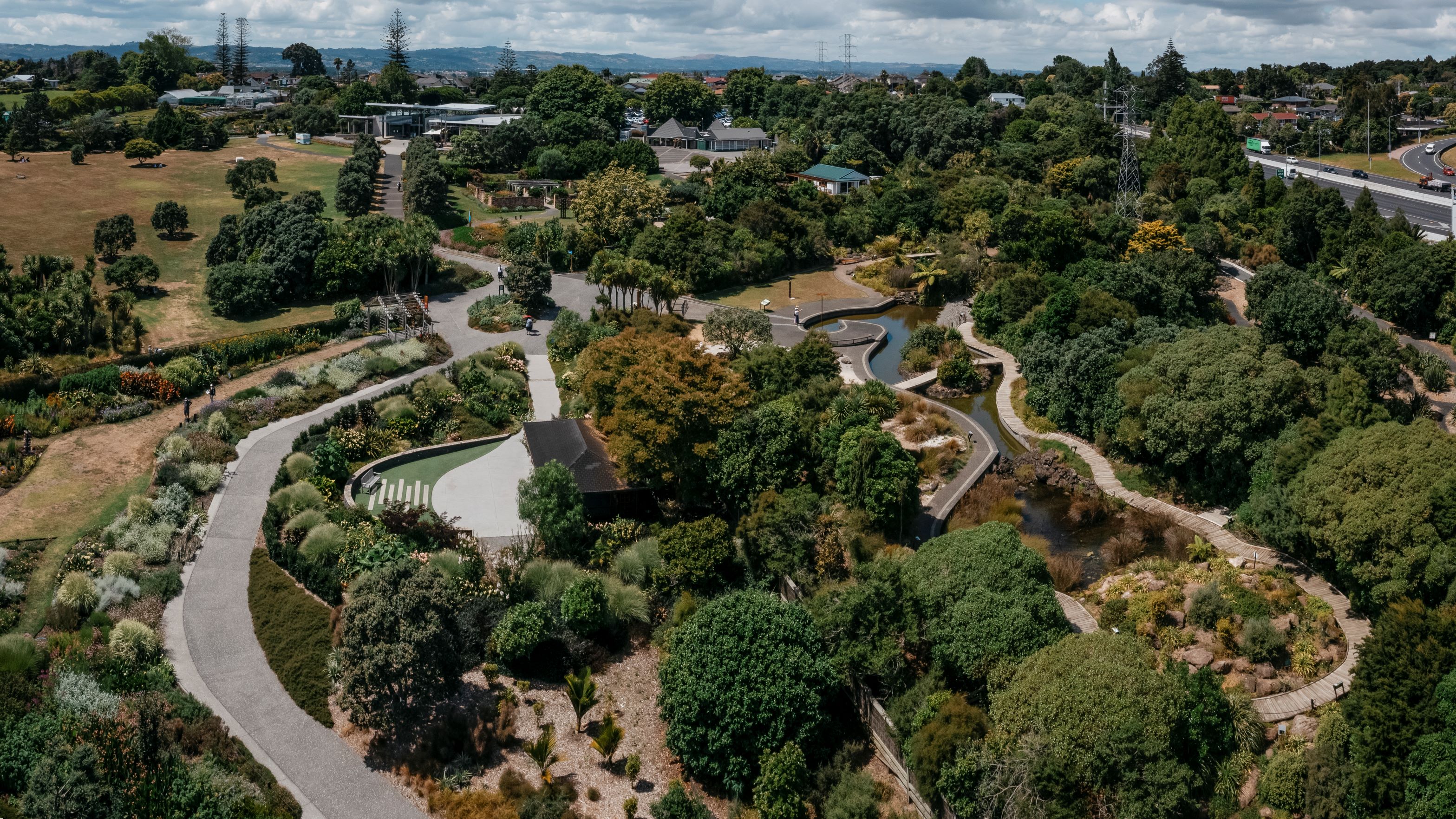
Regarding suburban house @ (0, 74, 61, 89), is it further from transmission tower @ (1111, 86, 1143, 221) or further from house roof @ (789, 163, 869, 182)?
transmission tower @ (1111, 86, 1143, 221)

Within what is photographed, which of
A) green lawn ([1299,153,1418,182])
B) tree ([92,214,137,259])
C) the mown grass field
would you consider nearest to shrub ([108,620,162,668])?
the mown grass field

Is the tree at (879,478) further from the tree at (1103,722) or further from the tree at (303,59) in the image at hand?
the tree at (303,59)

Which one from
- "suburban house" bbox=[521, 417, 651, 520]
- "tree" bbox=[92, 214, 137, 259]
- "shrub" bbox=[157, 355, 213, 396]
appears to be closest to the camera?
"suburban house" bbox=[521, 417, 651, 520]

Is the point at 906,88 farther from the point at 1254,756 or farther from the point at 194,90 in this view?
the point at 1254,756

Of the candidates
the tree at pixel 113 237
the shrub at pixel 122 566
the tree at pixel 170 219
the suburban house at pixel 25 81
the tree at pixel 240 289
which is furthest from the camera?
the suburban house at pixel 25 81

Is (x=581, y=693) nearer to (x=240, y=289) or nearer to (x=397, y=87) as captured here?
(x=240, y=289)

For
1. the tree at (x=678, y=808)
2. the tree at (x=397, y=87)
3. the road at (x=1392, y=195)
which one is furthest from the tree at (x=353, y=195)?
the road at (x=1392, y=195)
